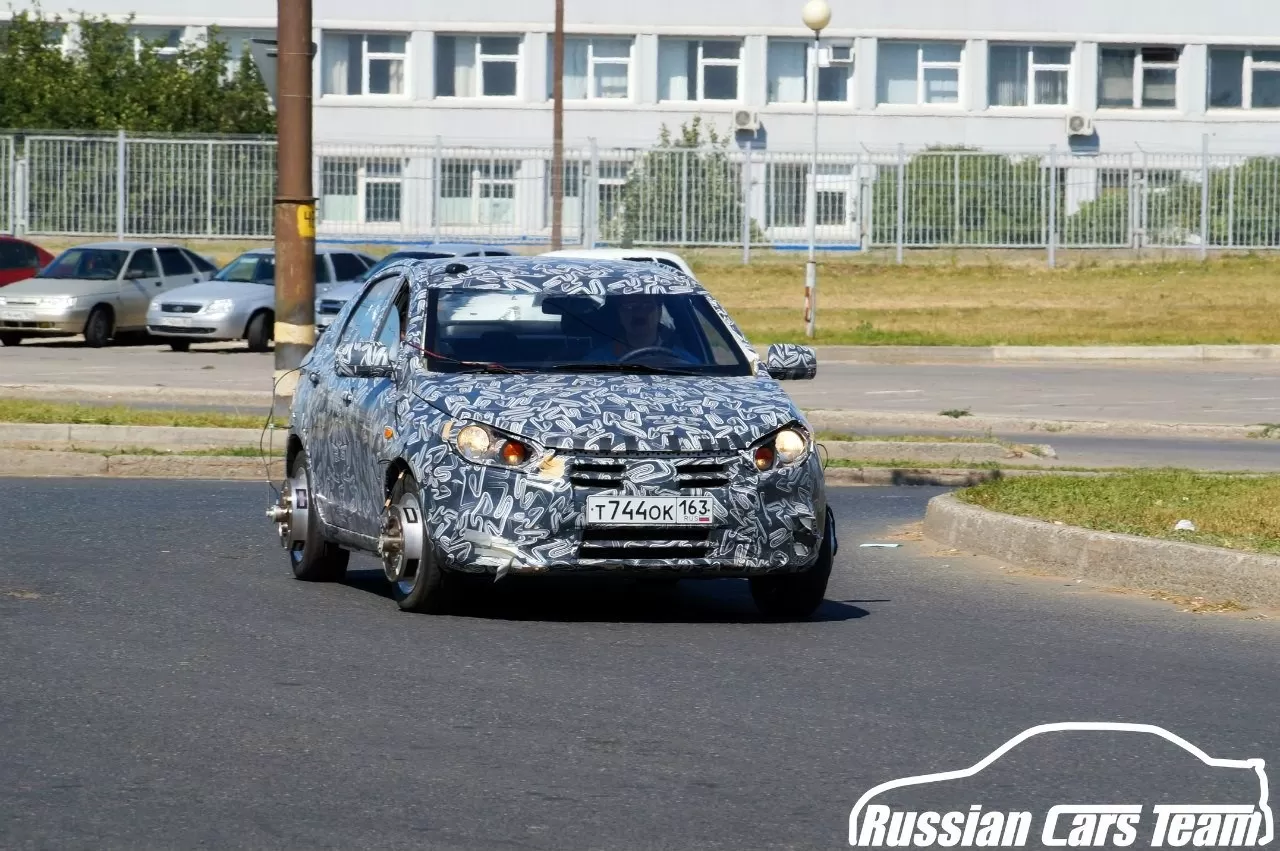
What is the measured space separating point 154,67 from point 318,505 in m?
41.6

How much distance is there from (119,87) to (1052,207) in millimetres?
20908

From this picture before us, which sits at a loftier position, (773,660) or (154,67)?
(154,67)

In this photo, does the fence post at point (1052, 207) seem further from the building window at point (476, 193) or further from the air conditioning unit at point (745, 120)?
the air conditioning unit at point (745, 120)

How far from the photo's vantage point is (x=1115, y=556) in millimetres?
10695

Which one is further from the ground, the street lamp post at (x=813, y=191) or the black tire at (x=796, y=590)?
the street lamp post at (x=813, y=191)

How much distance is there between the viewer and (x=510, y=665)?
8.25 metres

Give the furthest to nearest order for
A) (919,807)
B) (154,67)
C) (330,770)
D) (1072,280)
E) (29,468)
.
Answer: (154,67)
(1072,280)
(29,468)
(330,770)
(919,807)

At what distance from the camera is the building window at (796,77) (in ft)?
181

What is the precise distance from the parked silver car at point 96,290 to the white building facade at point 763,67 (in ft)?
64.1

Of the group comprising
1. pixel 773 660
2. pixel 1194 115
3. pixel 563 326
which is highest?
pixel 1194 115

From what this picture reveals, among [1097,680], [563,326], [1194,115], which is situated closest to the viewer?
[1097,680]

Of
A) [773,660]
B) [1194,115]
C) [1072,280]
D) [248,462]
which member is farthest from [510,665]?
[1194,115]

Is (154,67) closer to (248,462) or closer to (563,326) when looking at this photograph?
(248,462)

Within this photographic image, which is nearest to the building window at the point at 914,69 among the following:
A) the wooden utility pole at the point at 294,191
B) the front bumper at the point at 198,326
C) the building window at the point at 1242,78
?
the building window at the point at 1242,78
